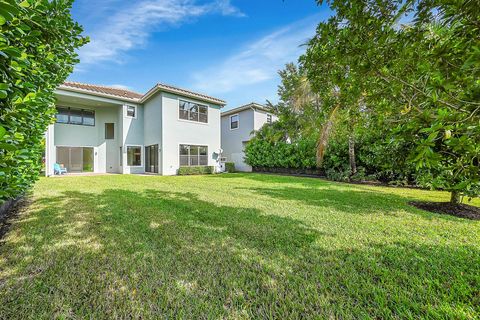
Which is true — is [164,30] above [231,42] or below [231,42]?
above

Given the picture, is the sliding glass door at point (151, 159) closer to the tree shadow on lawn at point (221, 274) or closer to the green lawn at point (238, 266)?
the green lawn at point (238, 266)

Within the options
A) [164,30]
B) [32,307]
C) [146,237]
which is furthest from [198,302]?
[164,30]

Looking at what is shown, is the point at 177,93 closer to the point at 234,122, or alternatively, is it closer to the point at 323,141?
the point at 234,122

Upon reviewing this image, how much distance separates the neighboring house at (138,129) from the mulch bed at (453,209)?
1466 cm

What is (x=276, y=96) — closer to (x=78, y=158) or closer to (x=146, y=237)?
(x=78, y=158)

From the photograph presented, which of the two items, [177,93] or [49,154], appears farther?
[177,93]

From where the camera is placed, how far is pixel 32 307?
1.96 meters

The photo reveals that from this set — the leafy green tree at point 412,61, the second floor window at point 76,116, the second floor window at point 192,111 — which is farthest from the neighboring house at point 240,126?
the leafy green tree at point 412,61

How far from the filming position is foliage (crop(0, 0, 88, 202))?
152 centimetres

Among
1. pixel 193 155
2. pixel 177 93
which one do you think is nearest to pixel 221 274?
pixel 193 155

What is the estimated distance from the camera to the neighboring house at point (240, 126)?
20266mm

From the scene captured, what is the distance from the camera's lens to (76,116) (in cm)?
1689

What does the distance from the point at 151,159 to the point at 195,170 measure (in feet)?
13.1

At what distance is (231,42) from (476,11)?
26.8 ft
